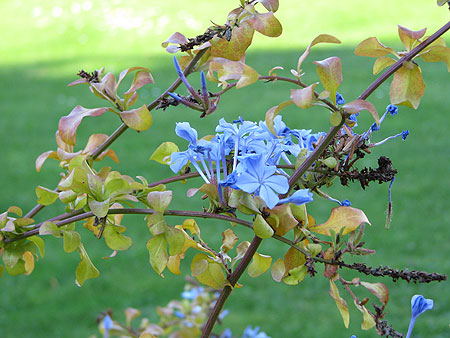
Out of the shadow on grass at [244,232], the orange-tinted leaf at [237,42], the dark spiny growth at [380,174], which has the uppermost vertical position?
the orange-tinted leaf at [237,42]

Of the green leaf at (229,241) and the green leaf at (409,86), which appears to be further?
the green leaf at (229,241)

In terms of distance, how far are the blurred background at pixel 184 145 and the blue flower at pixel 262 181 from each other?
87.8 inches

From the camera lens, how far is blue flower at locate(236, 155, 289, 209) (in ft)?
2.19

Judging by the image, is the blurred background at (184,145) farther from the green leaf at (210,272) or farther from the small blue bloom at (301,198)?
the small blue bloom at (301,198)

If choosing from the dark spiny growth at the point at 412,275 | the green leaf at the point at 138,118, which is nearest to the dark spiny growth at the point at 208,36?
the green leaf at the point at 138,118

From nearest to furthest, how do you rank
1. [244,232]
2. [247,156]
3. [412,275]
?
[412,275], [247,156], [244,232]

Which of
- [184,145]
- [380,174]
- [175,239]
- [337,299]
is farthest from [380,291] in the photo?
[184,145]

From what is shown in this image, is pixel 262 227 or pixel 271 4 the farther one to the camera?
pixel 271 4

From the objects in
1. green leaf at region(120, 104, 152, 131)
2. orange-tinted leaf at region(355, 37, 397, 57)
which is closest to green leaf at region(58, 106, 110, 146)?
green leaf at region(120, 104, 152, 131)

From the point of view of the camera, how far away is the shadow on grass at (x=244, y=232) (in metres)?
3.00

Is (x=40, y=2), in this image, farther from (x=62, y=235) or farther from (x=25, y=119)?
(x=62, y=235)

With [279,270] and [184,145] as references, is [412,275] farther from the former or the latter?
[184,145]

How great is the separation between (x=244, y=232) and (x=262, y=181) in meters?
3.08

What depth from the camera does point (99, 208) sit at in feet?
2.28
